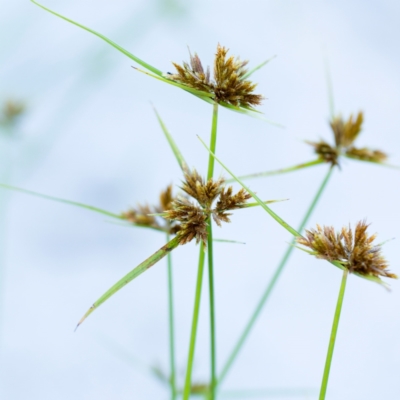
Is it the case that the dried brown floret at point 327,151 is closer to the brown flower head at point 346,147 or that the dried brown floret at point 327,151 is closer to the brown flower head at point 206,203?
the brown flower head at point 346,147

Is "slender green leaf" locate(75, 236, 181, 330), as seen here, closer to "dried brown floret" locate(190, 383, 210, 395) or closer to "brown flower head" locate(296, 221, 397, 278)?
"brown flower head" locate(296, 221, 397, 278)

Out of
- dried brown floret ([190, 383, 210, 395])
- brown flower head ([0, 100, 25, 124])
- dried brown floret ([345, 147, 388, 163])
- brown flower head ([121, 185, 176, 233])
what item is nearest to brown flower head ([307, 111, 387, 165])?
dried brown floret ([345, 147, 388, 163])

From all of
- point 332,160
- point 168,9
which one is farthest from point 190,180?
point 168,9

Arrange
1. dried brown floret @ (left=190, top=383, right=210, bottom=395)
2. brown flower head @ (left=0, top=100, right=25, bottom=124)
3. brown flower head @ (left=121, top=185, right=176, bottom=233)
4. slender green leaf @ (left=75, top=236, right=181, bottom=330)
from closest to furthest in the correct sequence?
slender green leaf @ (left=75, top=236, right=181, bottom=330) < brown flower head @ (left=121, top=185, right=176, bottom=233) < dried brown floret @ (left=190, top=383, right=210, bottom=395) < brown flower head @ (left=0, top=100, right=25, bottom=124)

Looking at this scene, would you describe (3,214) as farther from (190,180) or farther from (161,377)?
(190,180)

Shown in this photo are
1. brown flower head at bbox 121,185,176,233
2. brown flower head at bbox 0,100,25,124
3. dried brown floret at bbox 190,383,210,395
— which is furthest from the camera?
brown flower head at bbox 0,100,25,124

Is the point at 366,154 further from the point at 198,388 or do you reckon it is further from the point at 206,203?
the point at 198,388
